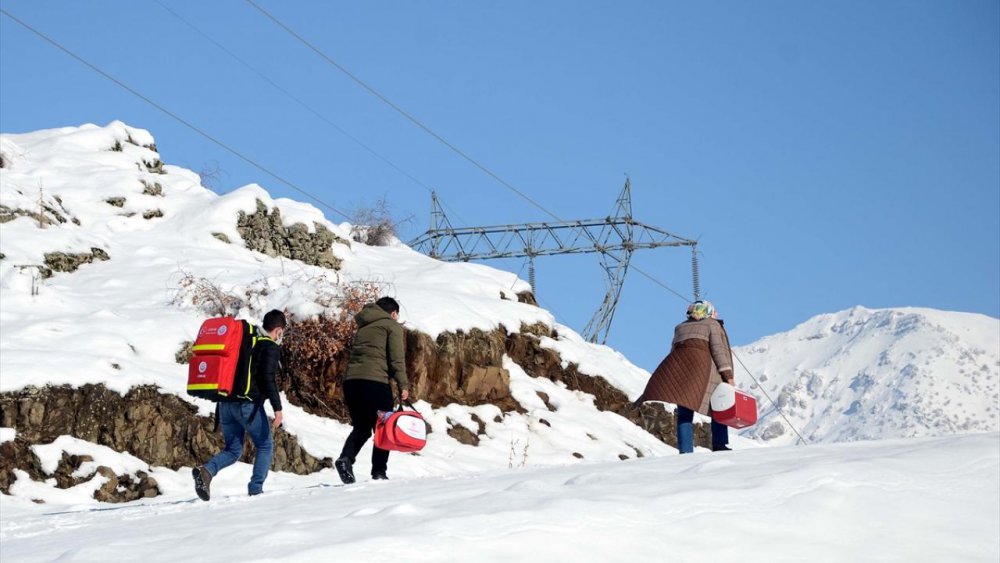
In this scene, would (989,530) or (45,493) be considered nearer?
(989,530)

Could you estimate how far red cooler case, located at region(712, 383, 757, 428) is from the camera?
39.7 feet

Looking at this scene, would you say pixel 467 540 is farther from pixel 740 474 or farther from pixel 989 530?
pixel 989 530

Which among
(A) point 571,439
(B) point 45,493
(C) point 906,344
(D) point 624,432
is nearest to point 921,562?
(B) point 45,493

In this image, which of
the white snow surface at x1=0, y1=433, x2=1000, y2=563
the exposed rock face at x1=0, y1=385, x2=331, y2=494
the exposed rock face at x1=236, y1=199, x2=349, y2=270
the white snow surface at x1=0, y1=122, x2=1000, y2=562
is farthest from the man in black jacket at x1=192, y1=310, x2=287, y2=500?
the exposed rock face at x1=236, y1=199, x2=349, y2=270

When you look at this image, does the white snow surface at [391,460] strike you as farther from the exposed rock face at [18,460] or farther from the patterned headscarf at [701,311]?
the patterned headscarf at [701,311]

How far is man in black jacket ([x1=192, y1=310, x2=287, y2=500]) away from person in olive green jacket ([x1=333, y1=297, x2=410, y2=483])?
35.2 inches

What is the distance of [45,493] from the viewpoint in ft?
44.2

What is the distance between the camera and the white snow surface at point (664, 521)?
5.93m

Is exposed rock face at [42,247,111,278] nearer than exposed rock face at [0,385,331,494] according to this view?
No

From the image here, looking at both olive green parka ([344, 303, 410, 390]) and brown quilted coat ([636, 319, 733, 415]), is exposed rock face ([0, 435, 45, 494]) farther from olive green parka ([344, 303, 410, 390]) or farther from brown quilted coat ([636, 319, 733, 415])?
brown quilted coat ([636, 319, 733, 415])

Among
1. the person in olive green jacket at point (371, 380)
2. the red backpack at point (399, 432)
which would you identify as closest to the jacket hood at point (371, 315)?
the person in olive green jacket at point (371, 380)

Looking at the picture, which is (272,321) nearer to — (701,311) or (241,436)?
(241,436)

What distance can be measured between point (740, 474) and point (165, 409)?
9.39 m

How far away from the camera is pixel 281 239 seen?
2239 centimetres
